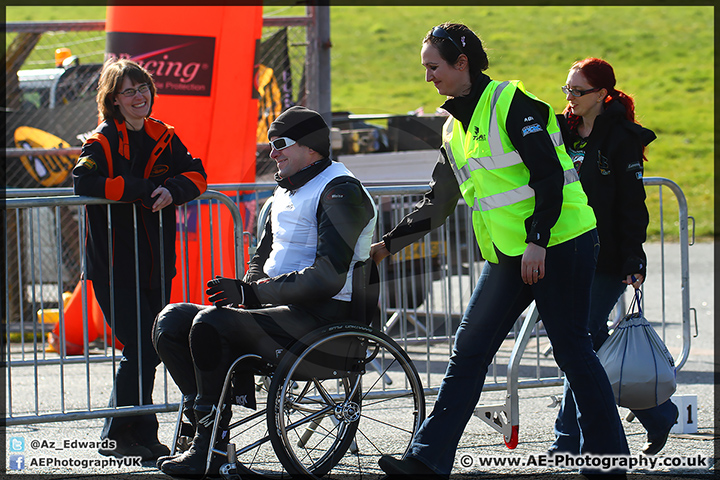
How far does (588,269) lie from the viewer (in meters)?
3.37

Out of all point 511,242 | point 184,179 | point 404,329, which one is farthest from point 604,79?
point 184,179

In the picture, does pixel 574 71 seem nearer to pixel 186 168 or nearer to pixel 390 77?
pixel 186 168

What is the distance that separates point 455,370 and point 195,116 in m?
3.75

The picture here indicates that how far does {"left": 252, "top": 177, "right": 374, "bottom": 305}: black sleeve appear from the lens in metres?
3.50

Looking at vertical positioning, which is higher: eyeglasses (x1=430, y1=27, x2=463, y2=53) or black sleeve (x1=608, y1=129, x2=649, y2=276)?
eyeglasses (x1=430, y1=27, x2=463, y2=53)

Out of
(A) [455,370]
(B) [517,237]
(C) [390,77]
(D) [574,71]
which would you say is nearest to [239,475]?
(A) [455,370]

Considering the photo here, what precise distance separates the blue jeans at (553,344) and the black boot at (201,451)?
785 mm

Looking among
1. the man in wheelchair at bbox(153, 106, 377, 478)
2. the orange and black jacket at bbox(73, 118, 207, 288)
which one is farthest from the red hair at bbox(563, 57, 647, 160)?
the orange and black jacket at bbox(73, 118, 207, 288)

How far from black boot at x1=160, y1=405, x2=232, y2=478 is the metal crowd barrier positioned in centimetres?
81

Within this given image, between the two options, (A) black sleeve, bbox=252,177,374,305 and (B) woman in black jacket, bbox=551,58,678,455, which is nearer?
(A) black sleeve, bbox=252,177,374,305

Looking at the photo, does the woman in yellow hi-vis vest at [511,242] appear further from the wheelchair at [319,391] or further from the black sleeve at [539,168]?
the wheelchair at [319,391]

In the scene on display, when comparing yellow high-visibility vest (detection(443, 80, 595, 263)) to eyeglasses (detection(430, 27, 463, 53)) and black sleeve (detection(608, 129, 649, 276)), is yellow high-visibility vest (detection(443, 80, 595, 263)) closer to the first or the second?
eyeglasses (detection(430, 27, 463, 53))

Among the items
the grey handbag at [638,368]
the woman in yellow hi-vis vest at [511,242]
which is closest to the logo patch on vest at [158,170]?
the woman in yellow hi-vis vest at [511,242]

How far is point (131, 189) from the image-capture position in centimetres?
421
